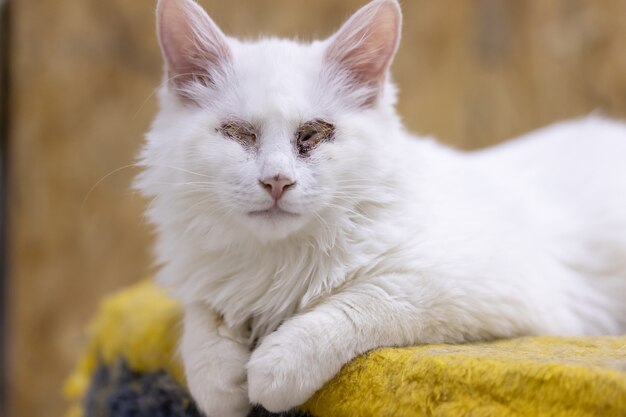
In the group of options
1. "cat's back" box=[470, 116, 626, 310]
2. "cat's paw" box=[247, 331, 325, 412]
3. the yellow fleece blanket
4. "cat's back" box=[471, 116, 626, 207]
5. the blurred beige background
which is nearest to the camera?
the yellow fleece blanket

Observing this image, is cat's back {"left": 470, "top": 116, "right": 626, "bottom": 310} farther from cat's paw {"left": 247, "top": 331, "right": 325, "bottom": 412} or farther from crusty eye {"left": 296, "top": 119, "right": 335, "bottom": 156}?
cat's paw {"left": 247, "top": 331, "right": 325, "bottom": 412}

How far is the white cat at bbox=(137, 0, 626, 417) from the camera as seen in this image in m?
1.06

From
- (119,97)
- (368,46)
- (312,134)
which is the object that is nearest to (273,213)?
(312,134)

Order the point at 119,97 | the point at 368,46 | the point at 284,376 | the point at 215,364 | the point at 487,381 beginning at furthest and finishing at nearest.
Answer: the point at 119,97
the point at 368,46
the point at 215,364
the point at 284,376
the point at 487,381

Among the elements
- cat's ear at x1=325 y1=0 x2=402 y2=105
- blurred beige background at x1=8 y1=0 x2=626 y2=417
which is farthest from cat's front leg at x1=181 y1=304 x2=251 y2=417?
blurred beige background at x1=8 y1=0 x2=626 y2=417

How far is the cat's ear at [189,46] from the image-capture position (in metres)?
1.19

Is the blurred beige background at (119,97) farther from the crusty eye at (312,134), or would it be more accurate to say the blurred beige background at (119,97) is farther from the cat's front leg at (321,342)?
the cat's front leg at (321,342)

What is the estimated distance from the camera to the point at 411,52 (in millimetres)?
2518

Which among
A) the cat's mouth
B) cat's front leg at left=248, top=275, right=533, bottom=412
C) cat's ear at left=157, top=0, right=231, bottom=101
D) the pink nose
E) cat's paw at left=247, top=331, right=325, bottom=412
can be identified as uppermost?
cat's ear at left=157, top=0, right=231, bottom=101

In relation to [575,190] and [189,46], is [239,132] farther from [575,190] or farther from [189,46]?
[575,190]

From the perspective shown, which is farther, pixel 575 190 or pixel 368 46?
pixel 575 190

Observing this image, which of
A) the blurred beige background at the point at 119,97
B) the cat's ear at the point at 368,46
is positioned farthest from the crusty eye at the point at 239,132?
the blurred beige background at the point at 119,97

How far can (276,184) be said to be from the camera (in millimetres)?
1037

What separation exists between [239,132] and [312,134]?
13cm
